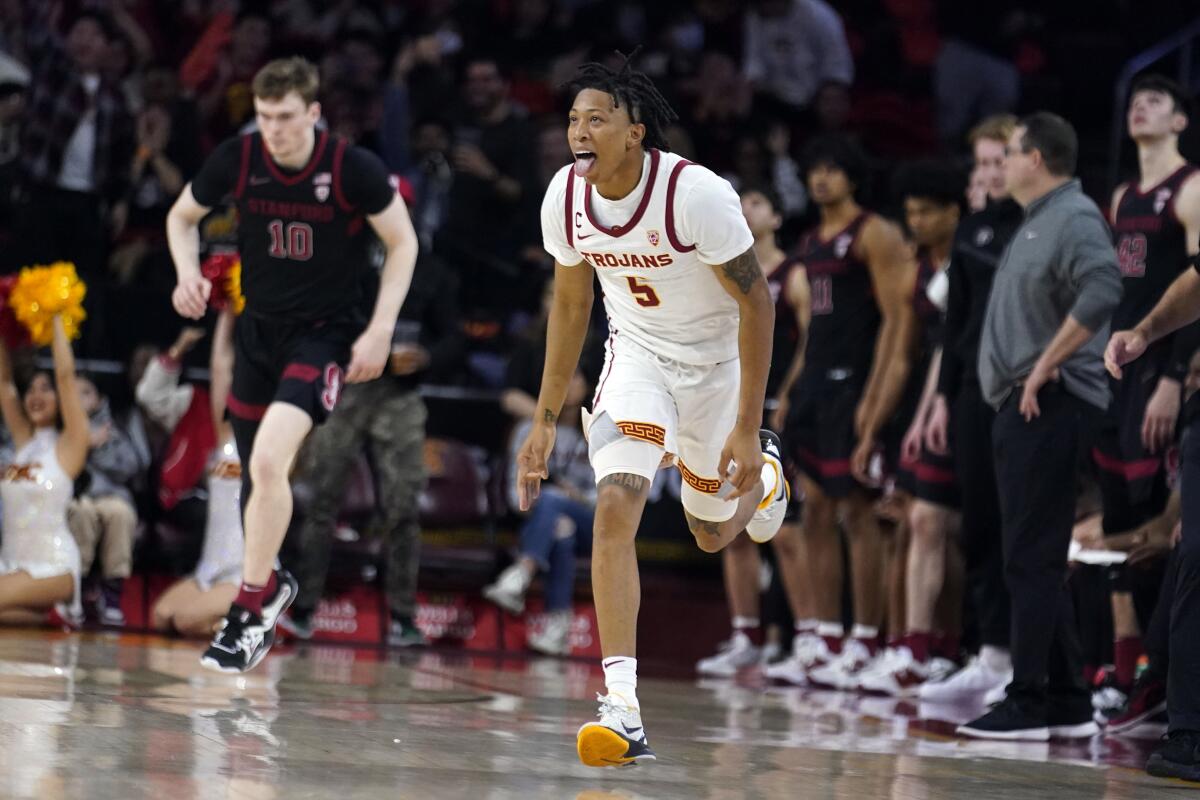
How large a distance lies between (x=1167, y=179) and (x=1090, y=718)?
2.34m

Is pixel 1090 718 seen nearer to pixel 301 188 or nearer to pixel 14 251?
pixel 301 188

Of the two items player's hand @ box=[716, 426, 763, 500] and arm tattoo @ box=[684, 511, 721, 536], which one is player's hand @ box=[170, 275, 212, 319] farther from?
player's hand @ box=[716, 426, 763, 500]

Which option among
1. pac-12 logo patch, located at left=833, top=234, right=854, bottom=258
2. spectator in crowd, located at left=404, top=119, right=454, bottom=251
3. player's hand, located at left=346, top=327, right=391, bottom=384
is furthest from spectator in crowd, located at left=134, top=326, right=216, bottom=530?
pac-12 logo patch, located at left=833, top=234, right=854, bottom=258

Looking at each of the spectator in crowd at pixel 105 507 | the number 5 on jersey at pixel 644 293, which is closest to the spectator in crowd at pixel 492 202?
the spectator in crowd at pixel 105 507

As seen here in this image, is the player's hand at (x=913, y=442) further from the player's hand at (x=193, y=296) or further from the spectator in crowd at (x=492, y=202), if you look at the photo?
the spectator in crowd at (x=492, y=202)

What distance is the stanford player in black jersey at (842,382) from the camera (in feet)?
28.8

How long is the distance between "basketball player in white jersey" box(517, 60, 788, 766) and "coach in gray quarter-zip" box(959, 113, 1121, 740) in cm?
143

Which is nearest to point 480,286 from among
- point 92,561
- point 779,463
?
point 92,561

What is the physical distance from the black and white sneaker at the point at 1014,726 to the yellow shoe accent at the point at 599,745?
7.36ft

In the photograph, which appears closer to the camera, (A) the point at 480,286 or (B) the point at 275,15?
(A) the point at 480,286

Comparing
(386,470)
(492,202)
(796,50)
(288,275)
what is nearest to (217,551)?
(386,470)

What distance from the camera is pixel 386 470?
31.6ft

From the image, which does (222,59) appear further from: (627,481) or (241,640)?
(627,481)

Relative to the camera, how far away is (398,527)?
9.61m
